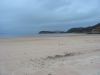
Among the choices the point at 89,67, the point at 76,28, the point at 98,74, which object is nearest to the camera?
the point at 98,74

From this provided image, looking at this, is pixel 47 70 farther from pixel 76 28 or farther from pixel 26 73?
pixel 76 28

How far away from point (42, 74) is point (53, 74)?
0.40 meters

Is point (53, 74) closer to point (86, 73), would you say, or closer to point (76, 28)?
point (86, 73)

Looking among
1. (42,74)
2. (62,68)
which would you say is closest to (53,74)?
(42,74)

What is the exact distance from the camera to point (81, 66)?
857 cm

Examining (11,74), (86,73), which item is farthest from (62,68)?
(11,74)

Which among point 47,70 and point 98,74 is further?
point 47,70

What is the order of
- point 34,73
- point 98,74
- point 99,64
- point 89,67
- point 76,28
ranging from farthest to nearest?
point 76,28
point 99,64
point 89,67
point 34,73
point 98,74

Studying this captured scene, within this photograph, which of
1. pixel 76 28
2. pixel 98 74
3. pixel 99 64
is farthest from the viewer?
pixel 76 28

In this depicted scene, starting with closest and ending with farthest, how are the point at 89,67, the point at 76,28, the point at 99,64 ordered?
the point at 89,67
the point at 99,64
the point at 76,28

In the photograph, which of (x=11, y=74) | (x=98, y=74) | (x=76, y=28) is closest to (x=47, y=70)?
(x=11, y=74)

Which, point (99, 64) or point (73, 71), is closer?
point (73, 71)

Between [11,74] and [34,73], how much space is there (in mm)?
868

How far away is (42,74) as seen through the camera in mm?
7484
